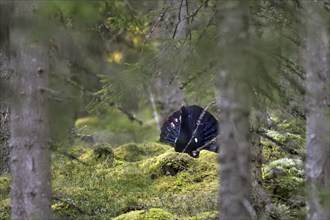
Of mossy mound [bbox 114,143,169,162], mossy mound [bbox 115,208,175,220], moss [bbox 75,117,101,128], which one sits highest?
moss [bbox 75,117,101,128]

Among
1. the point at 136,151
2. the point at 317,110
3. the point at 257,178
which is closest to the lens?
the point at 317,110

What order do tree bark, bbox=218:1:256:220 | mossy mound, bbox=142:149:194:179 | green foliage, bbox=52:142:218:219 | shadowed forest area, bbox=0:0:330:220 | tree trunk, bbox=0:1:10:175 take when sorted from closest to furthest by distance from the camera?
tree bark, bbox=218:1:256:220, shadowed forest area, bbox=0:0:330:220, tree trunk, bbox=0:1:10:175, green foliage, bbox=52:142:218:219, mossy mound, bbox=142:149:194:179

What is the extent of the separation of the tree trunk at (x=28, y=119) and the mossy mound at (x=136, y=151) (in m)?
6.68

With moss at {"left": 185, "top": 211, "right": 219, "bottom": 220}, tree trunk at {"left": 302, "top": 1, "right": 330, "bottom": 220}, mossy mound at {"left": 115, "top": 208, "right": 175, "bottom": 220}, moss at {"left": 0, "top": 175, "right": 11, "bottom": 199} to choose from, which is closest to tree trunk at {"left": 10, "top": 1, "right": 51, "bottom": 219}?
mossy mound at {"left": 115, "top": 208, "right": 175, "bottom": 220}

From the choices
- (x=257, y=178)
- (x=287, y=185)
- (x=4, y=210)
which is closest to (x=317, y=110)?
(x=257, y=178)

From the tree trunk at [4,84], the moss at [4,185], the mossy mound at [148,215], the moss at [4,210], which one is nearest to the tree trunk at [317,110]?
the mossy mound at [148,215]

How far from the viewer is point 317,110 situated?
290 inches

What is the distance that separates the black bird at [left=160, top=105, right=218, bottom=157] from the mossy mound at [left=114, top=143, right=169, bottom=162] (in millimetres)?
726

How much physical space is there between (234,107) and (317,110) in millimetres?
1203

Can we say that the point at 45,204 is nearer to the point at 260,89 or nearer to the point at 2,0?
the point at 2,0

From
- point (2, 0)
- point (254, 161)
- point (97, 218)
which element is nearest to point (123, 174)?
point (97, 218)

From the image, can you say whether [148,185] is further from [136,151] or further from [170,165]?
[136,151]

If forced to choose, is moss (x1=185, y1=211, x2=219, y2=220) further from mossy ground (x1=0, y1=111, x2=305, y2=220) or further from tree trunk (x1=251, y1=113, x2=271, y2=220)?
tree trunk (x1=251, y1=113, x2=271, y2=220)

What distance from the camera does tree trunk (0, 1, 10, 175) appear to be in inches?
304
